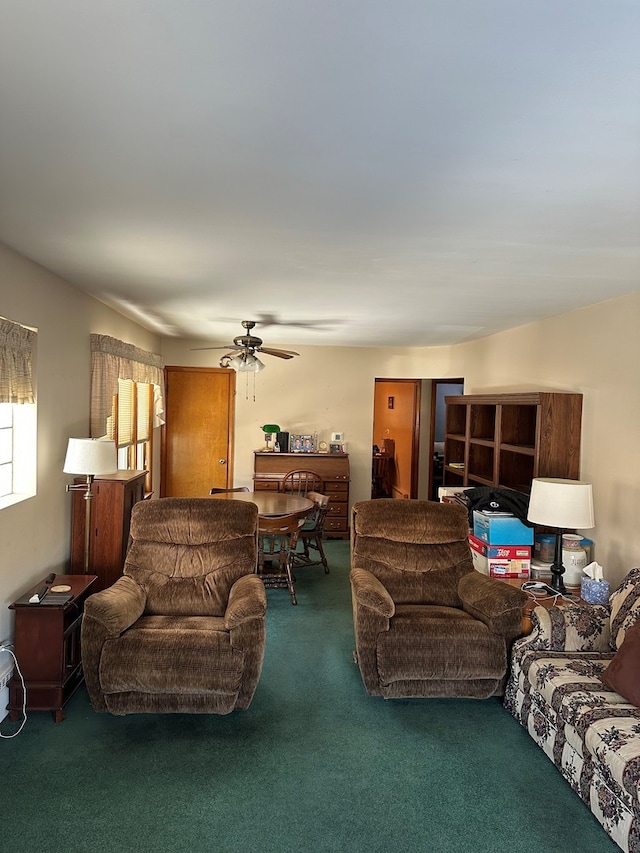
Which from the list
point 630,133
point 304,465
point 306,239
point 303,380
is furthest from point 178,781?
point 303,380

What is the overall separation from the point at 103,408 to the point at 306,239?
8.22 ft

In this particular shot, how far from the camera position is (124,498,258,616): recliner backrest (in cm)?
348

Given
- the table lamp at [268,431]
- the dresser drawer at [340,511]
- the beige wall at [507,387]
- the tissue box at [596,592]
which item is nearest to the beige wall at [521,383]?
the beige wall at [507,387]

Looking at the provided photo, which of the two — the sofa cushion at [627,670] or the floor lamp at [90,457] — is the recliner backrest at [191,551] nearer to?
the floor lamp at [90,457]

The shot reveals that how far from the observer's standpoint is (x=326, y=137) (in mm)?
1726

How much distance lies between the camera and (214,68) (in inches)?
54.7

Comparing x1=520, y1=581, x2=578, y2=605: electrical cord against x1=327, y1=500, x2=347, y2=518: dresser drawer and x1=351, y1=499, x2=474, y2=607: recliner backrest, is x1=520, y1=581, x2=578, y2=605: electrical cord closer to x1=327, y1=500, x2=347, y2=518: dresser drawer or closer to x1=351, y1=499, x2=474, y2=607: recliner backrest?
x1=351, y1=499, x2=474, y2=607: recliner backrest

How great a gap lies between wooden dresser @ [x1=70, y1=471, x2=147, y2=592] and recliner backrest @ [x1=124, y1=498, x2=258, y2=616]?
31 cm

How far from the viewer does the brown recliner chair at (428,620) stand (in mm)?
3168

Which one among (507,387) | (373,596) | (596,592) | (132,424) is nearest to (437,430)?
(507,387)

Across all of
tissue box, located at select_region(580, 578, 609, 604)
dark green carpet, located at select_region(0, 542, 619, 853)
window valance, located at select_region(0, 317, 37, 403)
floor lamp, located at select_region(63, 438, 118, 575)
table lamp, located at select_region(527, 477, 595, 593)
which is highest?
window valance, located at select_region(0, 317, 37, 403)

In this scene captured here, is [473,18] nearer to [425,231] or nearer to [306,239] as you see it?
[425,231]

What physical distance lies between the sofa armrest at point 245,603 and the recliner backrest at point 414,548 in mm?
798

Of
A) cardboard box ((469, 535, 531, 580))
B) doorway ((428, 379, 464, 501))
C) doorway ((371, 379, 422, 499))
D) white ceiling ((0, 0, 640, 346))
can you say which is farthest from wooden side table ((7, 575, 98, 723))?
doorway ((428, 379, 464, 501))
